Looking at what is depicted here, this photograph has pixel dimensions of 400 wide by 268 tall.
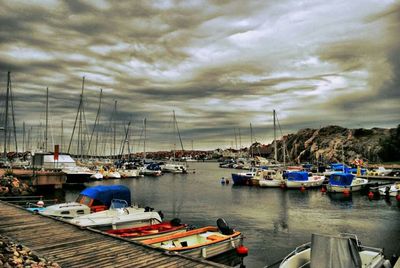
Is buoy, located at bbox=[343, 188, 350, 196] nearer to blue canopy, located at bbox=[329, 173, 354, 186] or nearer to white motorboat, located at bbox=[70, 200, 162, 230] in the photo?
blue canopy, located at bbox=[329, 173, 354, 186]

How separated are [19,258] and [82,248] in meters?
2.30

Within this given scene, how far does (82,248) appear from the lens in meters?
11.2

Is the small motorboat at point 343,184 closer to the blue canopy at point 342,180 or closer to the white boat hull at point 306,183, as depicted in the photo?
the blue canopy at point 342,180

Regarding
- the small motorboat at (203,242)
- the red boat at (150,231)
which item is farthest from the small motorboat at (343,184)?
the red boat at (150,231)

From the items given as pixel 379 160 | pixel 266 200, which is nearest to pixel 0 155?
pixel 266 200

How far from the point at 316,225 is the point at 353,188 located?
3233 centimetres

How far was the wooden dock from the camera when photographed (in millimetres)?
9648

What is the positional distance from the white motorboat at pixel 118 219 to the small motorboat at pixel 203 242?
416cm

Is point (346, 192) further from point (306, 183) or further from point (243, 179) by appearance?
point (243, 179)

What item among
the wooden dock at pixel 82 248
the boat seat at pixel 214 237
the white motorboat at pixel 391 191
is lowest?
the white motorboat at pixel 391 191

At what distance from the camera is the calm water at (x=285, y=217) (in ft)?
76.5

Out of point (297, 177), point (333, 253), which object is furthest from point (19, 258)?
point (297, 177)

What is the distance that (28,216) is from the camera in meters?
17.5

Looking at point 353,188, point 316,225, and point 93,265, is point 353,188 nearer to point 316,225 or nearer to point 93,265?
point 316,225
